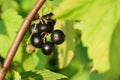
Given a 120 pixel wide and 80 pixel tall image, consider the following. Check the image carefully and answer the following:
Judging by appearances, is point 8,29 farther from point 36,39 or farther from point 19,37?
point 19,37

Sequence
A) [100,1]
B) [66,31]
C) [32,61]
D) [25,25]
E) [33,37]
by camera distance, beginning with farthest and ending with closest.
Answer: [32,61]
[66,31]
[33,37]
[25,25]
[100,1]

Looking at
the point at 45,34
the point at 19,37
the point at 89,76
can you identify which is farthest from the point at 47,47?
the point at 89,76

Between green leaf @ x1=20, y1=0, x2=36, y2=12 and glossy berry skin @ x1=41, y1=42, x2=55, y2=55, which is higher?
green leaf @ x1=20, y1=0, x2=36, y2=12

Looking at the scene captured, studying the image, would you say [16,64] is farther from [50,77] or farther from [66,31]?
[50,77]

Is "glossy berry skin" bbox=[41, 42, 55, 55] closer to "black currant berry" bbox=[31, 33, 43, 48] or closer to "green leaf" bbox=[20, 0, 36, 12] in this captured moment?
"black currant berry" bbox=[31, 33, 43, 48]

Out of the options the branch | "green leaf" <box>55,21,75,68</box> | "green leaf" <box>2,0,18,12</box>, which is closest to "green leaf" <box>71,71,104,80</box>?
"green leaf" <box>55,21,75,68</box>

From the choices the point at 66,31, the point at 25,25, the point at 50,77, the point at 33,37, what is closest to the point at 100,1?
the point at 25,25
